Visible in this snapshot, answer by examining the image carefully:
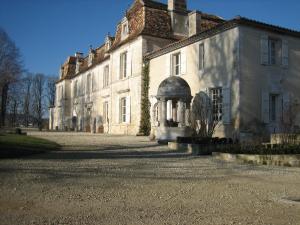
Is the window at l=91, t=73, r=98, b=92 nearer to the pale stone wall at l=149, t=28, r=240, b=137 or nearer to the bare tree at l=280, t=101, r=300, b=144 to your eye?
the pale stone wall at l=149, t=28, r=240, b=137

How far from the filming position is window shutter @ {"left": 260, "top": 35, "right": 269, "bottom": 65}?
17078 millimetres

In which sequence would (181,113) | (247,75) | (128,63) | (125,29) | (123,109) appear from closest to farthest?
1. (247,75)
2. (181,113)
3. (128,63)
4. (125,29)
5. (123,109)

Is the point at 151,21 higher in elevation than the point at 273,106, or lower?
higher

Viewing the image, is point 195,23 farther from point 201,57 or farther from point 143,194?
point 143,194

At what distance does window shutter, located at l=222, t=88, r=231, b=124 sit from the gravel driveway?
7914 mm

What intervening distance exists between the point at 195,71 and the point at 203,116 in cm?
317

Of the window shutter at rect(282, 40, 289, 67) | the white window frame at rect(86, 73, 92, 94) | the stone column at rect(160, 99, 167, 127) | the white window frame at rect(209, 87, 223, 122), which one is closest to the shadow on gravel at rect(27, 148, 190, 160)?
the stone column at rect(160, 99, 167, 127)

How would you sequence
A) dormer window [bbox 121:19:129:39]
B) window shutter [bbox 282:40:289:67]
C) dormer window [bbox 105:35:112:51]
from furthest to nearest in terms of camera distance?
dormer window [bbox 105:35:112:51] → dormer window [bbox 121:19:129:39] → window shutter [bbox 282:40:289:67]

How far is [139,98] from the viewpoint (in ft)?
79.1

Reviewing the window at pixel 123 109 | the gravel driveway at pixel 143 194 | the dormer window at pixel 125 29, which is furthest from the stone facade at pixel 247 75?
the window at pixel 123 109

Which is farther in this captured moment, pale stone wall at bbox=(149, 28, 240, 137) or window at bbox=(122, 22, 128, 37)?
window at bbox=(122, 22, 128, 37)

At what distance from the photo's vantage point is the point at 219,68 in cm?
1762

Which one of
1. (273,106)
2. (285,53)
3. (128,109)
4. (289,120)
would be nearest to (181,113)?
(273,106)

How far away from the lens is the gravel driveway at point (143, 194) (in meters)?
4.21
